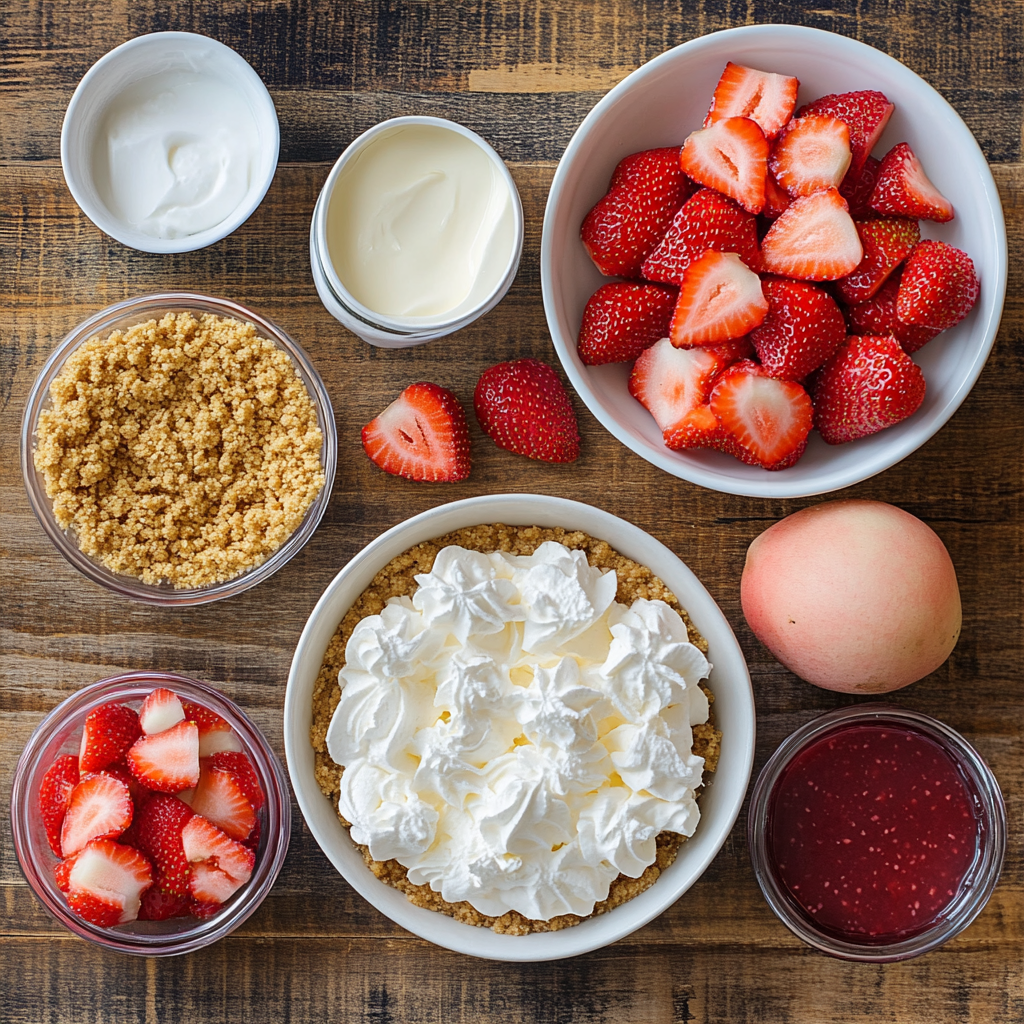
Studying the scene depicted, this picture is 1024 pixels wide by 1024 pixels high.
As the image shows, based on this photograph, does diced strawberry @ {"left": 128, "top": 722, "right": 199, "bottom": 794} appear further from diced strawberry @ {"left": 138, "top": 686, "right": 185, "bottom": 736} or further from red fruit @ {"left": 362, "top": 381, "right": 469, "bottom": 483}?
red fruit @ {"left": 362, "top": 381, "right": 469, "bottom": 483}

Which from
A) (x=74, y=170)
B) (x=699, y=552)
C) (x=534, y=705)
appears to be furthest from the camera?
(x=699, y=552)

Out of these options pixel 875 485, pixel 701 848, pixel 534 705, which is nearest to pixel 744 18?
pixel 875 485

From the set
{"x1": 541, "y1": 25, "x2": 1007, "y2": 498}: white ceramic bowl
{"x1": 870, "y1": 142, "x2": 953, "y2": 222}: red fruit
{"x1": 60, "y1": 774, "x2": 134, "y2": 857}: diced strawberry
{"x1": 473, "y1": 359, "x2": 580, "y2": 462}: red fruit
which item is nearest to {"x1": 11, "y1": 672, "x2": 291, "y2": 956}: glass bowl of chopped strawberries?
{"x1": 60, "y1": 774, "x2": 134, "y2": 857}: diced strawberry

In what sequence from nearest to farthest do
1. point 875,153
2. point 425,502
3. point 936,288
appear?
point 936,288
point 875,153
point 425,502

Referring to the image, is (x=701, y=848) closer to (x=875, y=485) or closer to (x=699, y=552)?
(x=699, y=552)

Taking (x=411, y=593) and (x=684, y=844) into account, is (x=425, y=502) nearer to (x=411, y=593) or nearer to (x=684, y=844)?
(x=411, y=593)

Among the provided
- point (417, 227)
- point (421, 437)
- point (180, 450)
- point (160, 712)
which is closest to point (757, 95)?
point (417, 227)
